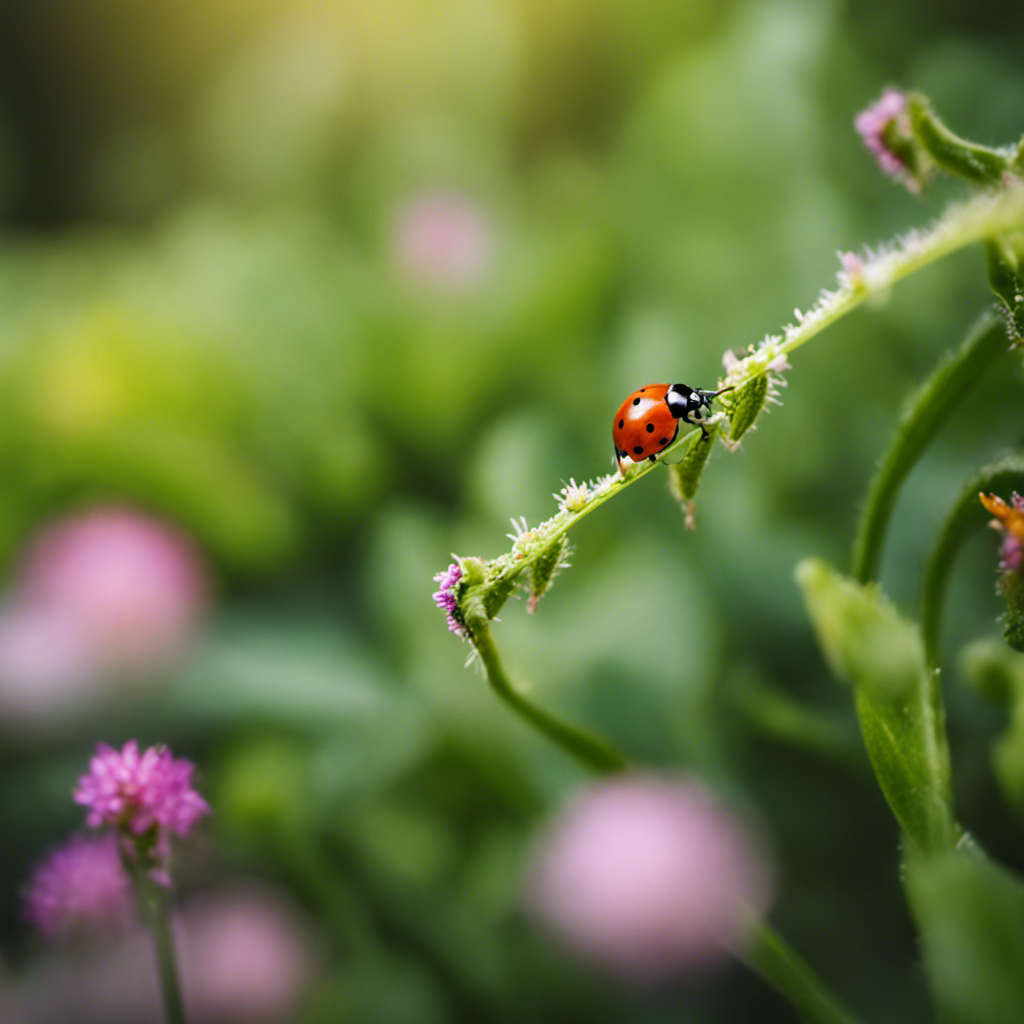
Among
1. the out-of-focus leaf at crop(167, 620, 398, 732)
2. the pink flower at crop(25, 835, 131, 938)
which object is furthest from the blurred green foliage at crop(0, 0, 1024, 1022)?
the pink flower at crop(25, 835, 131, 938)

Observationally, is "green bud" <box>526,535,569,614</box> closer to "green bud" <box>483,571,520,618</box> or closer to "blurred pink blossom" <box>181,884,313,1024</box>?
"green bud" <box>483,571,520,618</box>

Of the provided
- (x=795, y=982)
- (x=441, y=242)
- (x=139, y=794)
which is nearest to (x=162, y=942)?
(x=139, y=794)

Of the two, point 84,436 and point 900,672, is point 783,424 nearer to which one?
point 900,672

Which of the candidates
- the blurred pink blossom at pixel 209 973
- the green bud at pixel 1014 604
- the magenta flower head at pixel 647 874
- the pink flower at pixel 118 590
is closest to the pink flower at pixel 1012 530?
the green bud at pixel 1014 604

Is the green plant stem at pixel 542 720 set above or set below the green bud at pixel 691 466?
below

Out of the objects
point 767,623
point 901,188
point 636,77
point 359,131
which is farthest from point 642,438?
point 359,131

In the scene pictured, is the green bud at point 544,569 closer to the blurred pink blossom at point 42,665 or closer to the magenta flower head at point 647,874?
the magenta flower head at point 647,874
